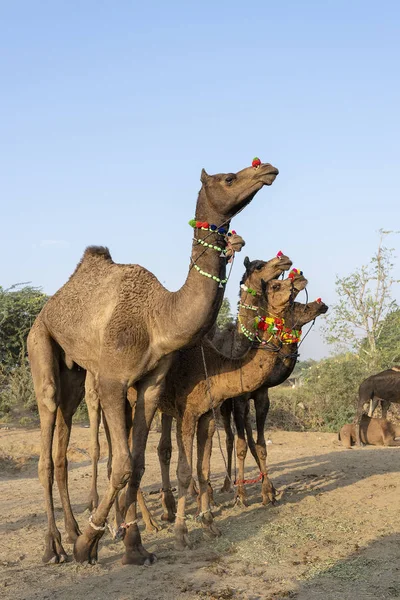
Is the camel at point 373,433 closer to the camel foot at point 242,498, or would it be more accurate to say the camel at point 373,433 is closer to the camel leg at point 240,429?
the camel leg at point 240,429

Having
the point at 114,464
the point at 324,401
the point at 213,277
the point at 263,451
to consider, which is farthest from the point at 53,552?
the point at 324,401

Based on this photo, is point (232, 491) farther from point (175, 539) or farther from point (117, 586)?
point (117, 586)

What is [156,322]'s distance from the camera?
6.24 meters

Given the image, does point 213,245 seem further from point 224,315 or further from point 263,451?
point 224,315

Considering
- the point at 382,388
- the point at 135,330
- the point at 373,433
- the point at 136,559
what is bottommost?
the point at 136,559

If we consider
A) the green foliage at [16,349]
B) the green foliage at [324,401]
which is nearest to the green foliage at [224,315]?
the green foliage at [324,401]

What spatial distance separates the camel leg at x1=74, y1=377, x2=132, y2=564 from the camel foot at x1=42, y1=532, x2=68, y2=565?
27 centimetres

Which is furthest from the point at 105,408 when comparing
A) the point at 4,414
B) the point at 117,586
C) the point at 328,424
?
the point at 328,424

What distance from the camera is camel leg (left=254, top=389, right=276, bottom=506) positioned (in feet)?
28.8

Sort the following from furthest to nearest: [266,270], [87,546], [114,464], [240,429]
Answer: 1. [240,429]
2. [266,270]
3. [87,546]
4. [114,464]

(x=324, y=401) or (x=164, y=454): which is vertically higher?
(x=324, y=401)

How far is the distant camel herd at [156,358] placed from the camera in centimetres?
608

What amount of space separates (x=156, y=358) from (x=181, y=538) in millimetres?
1894

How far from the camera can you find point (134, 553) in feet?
20.4
